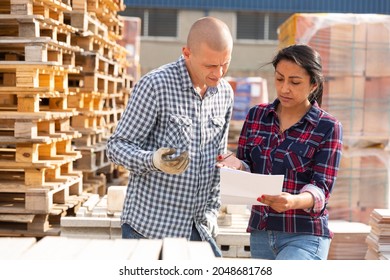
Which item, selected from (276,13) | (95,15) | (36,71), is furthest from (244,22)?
(36,71)

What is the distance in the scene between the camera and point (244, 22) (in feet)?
84.3

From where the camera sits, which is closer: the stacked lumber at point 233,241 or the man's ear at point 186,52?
the man's ear at point 186,52

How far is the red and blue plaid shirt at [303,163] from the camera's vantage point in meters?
3.29

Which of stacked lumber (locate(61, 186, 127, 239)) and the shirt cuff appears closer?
the shirt cuff

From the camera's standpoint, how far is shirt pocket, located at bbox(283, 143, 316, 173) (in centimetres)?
330

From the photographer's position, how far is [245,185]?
3141mm

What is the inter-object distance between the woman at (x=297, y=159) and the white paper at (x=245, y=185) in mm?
135

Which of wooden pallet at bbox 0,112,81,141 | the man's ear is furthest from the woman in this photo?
wooden pallet at bbox 0,112,81,141

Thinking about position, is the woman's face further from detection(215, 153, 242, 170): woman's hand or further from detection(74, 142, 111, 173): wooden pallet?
detection(74, 142, 111, 173): wooden pallet

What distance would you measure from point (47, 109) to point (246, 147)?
3474mm

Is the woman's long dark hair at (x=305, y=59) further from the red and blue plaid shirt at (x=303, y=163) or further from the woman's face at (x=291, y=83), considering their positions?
the red and blue plaid shirt at (x=303, y=163)

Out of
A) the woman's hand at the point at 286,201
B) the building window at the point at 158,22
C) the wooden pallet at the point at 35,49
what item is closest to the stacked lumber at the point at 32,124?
the wooden pallet at the point at 35,49

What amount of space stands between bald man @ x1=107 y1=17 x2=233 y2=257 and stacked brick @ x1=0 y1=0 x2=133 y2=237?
7.66 feet

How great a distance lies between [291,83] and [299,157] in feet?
1.11
